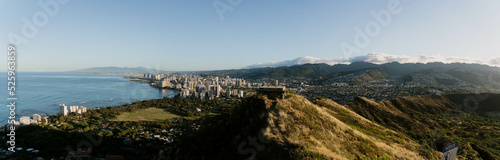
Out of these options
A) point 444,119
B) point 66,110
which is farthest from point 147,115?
point 444,119

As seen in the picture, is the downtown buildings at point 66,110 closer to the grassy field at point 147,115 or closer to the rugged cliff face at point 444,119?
the grassy field at point 147,115

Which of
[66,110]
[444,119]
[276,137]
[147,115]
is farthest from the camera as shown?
[147,115]

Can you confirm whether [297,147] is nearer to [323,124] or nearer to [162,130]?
[323,124]

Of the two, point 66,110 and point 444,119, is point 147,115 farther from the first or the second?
point 444,119

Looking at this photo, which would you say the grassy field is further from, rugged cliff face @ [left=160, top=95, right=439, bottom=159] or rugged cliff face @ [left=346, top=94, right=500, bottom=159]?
rugged cliff face @ [left=346, top=94, right=500, bottom=159]

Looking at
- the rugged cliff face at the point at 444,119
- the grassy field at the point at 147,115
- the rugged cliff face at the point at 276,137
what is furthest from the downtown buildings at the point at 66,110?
the rugged cliff face at the point at 444,119

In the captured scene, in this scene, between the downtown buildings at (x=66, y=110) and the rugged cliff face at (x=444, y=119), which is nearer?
the rugged cliff face at (x=444, y=119)

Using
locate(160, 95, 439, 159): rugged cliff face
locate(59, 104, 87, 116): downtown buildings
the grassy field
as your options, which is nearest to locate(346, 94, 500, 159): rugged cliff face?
locate(160, 95, 439, 159): rugged cliff face

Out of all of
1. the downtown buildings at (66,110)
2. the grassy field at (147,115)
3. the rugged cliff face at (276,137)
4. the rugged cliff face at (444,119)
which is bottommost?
the grassy field at (147,115)
